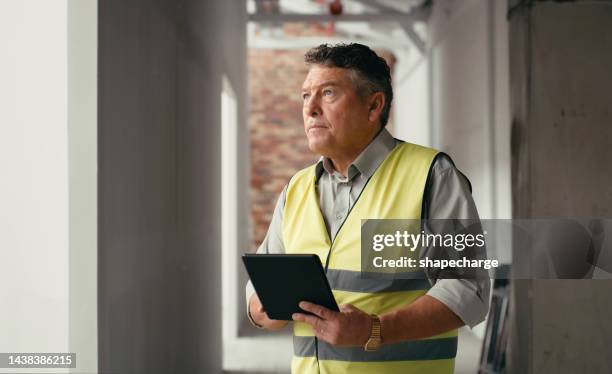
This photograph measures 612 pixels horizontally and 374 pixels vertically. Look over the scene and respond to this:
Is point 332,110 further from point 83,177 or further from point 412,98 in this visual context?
point 412,98

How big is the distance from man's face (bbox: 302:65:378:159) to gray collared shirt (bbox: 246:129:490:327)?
0.06m

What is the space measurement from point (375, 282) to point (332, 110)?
0.41 meters

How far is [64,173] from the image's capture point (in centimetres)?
151

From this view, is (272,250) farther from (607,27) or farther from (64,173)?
(607,27)

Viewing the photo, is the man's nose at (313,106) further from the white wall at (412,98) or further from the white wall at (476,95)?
the white wall at (412,98)

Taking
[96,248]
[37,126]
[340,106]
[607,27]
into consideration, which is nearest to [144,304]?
[96,248]

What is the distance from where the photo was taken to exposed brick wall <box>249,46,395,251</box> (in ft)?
26.7

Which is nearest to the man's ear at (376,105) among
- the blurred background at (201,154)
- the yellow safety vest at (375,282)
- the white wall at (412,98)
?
the yellow safety vest at (375,282)

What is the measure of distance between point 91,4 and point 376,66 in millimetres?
672

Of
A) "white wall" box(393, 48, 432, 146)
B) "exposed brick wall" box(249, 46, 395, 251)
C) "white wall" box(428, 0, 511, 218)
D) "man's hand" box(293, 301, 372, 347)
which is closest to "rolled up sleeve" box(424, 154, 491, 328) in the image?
"man's hand" box(293, 301, 372, 347)

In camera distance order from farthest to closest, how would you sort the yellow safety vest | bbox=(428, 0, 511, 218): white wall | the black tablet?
bbox=(428, 0, 511, 218): white wall
the yellow safety vest
the black tablet

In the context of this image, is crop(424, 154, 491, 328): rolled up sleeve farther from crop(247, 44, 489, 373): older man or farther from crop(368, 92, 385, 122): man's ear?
crop(368, 92, 385, 122): man's ear

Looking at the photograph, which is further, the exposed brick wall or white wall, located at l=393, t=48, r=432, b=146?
the exposed brick wall

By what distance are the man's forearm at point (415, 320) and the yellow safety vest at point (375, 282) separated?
104 millimetres
